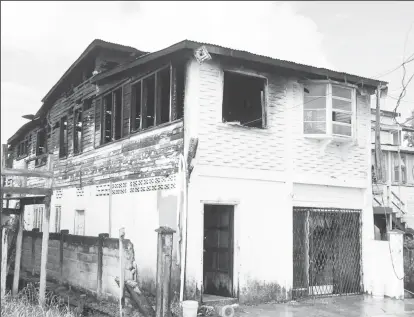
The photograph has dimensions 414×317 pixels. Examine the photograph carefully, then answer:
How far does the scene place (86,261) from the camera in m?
12.5

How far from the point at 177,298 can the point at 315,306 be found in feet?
11.4

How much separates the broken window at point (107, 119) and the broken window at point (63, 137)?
13.1 ft

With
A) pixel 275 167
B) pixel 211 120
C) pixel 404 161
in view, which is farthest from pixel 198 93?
pixel 404 161

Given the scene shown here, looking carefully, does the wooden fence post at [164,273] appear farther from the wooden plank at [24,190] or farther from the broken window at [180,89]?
the broken window at [180,89]

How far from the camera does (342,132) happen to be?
1359 centimetres

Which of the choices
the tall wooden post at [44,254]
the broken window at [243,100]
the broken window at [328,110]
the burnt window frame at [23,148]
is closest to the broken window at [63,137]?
the burnt window frame at [23,148]

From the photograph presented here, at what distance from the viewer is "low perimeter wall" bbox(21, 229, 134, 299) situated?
10.9 metres

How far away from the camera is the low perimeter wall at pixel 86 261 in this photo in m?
10.9

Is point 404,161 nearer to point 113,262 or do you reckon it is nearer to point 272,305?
point 272,305

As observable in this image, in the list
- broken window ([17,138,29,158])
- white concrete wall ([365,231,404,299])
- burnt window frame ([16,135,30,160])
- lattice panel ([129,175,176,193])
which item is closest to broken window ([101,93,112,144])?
lattice panel ([129,175,176,193])

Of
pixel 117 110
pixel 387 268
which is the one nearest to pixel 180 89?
pixel 117 110

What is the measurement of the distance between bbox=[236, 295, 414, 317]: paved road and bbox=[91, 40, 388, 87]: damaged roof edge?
5.94m

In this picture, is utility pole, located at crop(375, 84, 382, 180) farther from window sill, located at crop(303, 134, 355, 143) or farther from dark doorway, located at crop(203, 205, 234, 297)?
dark doorway, located at crop(203, 205, 234, 297)

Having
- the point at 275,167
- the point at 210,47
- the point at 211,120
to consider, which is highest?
the point at 210,47
